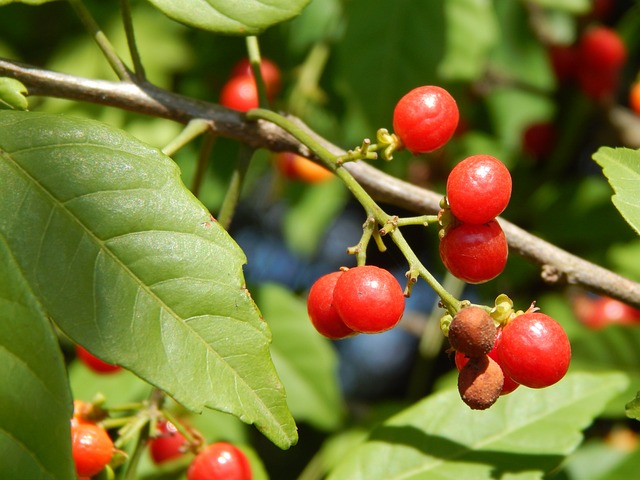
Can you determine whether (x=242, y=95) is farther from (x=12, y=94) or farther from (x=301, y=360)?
(x=12, y=94)

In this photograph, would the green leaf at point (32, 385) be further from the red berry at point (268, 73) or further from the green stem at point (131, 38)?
the red berry at point (268, 73)

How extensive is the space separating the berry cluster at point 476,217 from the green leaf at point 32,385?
52 centimetres

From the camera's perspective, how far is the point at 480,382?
977mm

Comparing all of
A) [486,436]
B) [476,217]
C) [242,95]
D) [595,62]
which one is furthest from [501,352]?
[595,62]

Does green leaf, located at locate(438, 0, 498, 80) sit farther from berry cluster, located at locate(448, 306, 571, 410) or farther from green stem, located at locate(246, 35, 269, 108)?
berry cluster, located at locate(448, 306, 571, 410)

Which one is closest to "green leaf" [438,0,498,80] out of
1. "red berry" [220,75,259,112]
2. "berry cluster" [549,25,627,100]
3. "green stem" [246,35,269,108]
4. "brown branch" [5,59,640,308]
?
"berry cluster" [549,25,627,100]

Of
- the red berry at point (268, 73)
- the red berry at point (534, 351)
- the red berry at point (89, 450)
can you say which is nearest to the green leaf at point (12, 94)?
the red berry at point (89, 450)

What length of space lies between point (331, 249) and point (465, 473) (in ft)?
9.81

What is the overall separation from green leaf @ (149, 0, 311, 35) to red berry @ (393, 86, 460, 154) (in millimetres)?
215

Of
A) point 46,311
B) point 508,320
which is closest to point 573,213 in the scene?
point 508,320

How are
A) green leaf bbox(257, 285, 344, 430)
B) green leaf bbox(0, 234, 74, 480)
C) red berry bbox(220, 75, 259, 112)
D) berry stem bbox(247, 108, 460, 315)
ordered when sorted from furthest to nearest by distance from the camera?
1. green leaf bbox(257, 285, 344, 430)
2. red berry bbox(220, 75, 259, 112)
3. berry stem bbox(247, 108, 460, 315)
4. green leaf bbox(0, 234, 74, 480)

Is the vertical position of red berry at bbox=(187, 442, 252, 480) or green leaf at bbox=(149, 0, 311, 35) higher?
green leaf at bbox=(149, 0, 311, 35)

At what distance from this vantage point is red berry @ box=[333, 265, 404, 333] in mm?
1044

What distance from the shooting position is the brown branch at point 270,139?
1253 mm
